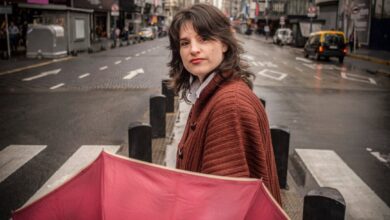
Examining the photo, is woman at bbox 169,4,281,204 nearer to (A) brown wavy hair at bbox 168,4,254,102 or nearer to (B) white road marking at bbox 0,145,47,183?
(A) brown wavy hair at bbox 168,4,254,102

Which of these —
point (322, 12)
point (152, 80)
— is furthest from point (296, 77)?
point (322, 12)

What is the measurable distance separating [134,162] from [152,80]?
48.7ft

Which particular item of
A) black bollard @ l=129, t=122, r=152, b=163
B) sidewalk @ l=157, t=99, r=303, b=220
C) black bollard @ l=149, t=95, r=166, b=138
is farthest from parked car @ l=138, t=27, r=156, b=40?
black bollard @ l=129, t=122, r=152, b=163

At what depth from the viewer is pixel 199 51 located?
1.97 meters

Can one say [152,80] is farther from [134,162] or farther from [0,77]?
[134,162]

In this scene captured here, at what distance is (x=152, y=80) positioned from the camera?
53.6 ft

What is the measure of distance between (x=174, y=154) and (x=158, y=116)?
4.33ft

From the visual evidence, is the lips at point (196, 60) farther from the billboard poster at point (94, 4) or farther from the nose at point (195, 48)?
the billboard poster at point (94, 4)

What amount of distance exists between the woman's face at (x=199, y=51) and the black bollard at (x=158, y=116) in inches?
228

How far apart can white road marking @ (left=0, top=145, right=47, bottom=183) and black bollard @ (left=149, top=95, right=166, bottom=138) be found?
1874 mm

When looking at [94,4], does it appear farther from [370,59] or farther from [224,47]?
[224,47]

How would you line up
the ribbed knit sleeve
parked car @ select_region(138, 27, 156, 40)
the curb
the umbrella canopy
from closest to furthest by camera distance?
1. the umbrella canopy
2. the ribbed knit sleeve
3. the curb
4. parked car @ select_region(138, 27, 156, 40)

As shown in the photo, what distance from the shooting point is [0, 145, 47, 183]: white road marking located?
6227 millimetres

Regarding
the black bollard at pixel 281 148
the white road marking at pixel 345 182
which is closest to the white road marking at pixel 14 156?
the black bollard at pixel 281 148
